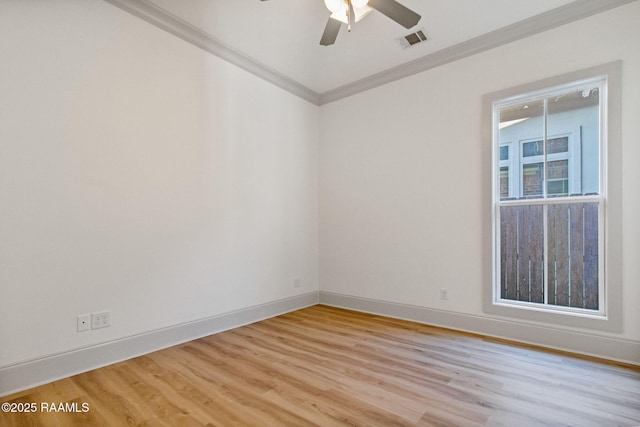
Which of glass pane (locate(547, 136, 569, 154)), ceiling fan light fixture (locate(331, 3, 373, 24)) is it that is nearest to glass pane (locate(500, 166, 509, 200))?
glass pane (locate(547, 136, 569, 154))

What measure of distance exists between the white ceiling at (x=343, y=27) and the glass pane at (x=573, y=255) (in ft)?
5.35

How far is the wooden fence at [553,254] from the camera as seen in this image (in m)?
2.52

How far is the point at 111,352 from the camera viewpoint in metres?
2.24

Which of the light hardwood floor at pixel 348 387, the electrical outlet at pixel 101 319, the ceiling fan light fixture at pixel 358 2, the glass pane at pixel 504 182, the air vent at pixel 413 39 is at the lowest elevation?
the light hardwood floor at pixel 348 387

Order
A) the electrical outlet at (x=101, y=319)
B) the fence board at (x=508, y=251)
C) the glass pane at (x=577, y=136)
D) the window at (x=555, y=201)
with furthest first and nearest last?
the fence board at (x=508, y=251), the glass pane at (x=577, y=136), the window at (x=555, y=201), the electrical outlet at (x=101, y=319)

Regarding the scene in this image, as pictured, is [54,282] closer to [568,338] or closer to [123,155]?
[123,155]

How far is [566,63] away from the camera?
252cm

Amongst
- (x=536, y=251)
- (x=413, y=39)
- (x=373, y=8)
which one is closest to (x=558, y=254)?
(x=536, y=251)

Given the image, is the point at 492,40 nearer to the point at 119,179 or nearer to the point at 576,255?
the point at 576,255

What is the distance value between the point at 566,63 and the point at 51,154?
4.02 metres

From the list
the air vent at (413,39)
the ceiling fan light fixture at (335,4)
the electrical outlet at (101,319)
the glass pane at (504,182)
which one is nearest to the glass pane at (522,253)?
the glass pane at (504,182)

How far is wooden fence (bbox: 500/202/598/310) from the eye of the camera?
252cm

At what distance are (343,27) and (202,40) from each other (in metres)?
1.34

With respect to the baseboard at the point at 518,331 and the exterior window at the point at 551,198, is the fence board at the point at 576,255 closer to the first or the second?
the exterior window at the point at 551,198
